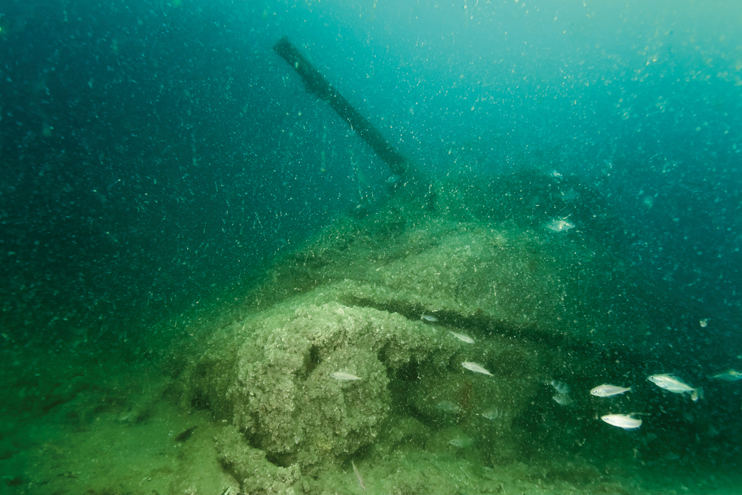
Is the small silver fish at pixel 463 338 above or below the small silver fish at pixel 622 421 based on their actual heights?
above

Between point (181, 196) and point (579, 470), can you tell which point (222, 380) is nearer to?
point (579, 470)

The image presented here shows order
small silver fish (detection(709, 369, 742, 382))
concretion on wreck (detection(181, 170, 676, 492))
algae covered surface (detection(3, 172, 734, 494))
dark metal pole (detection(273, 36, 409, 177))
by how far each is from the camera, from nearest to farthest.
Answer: algae covered surface (detection(3, 172, 734, 494)) < concretion on wreck (detection(181, 170, 676, 492)) < small silver fish (detection(709, 369, 742, 382)) < dark metal pole (detection(273, 36, 409, 177))

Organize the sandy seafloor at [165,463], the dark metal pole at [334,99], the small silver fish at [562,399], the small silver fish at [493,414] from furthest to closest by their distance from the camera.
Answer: the dark metal pole at [334,99] < the small silver fish at [562,399] < the small silver fish at [493,414] < the sandy seafloor at [165,463]

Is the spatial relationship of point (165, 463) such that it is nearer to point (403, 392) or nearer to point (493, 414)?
point (403, 392)

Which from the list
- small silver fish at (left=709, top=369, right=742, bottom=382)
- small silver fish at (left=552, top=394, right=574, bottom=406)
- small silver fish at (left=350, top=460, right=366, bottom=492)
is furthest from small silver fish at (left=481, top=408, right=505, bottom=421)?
small silver fish at (left=709, top=369, right=742, bottom=382)

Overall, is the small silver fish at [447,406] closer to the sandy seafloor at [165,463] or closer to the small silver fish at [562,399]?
the sandy seafloor at [165,463]

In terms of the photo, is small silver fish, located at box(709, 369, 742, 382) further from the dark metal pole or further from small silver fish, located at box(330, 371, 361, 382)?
the dark metal pole

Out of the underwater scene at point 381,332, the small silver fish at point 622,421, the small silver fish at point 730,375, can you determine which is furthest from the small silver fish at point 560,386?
the small silver fish at point 730,375

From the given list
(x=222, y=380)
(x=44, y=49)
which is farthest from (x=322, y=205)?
(x=44, y=49)

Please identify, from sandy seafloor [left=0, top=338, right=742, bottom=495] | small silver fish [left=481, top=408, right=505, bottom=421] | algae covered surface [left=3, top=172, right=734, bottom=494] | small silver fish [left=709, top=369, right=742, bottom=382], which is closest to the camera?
sandy seafloor [left=0, top=338, right=742, bottom=495]

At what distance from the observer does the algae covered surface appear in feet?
9.98

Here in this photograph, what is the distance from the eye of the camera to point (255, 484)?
105 inches

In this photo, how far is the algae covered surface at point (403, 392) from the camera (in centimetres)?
304

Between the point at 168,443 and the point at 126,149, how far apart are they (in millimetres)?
34587
